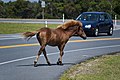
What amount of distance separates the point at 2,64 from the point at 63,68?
2136 millimetres

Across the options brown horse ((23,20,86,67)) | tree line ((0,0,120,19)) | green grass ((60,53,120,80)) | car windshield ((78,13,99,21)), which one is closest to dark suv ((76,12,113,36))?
car windshield ((78,13,99,21))

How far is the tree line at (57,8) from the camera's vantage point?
210 ft

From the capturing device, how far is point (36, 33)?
12266 millimetres

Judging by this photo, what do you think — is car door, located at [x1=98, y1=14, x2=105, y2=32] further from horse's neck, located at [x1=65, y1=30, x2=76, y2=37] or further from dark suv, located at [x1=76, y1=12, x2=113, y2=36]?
horse's neck, located at [x1=65, y1=30, x2=76, y2=37]

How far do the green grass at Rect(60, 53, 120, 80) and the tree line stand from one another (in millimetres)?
49425

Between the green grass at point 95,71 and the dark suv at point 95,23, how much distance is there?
14175 mm

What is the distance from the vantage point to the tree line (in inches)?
2522

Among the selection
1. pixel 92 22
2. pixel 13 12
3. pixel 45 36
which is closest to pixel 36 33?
pixel 45 36

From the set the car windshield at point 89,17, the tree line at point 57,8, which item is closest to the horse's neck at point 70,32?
the car windshield at point 89,17

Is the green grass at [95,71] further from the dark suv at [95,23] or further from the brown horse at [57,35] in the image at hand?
the dark suv at [95,23]

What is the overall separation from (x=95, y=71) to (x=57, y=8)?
2147 inches

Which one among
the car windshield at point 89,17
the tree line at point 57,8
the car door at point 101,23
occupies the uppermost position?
the car windshield at point 89,17

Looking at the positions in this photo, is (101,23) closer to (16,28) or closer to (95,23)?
(95,23)

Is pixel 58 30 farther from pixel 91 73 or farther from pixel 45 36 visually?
pixel 91 73
